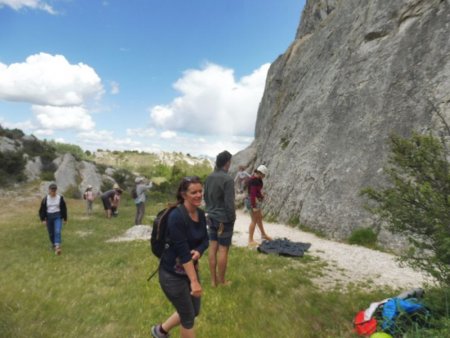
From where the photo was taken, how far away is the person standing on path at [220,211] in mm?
8484

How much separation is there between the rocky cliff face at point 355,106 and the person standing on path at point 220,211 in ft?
26.3

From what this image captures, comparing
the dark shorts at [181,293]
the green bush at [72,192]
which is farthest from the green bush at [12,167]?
the dark shorts at [181,293]

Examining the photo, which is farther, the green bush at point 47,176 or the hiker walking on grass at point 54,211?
the green bush at point 47,176

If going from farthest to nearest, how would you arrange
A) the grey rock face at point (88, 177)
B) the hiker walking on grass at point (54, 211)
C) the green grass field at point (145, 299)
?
1. the grey rock face at point (88, 177)
2. the hiker walking on grass at point (54, 211)
3. the green grass field at point (145, 299)

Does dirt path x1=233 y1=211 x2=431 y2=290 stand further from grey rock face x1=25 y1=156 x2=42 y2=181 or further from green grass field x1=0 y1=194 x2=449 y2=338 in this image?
grey rock face x1=25 y1=156 x2=42 y2=181

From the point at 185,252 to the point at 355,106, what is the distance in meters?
17.2

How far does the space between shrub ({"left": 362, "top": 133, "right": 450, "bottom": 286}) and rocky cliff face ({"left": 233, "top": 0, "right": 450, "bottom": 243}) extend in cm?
679

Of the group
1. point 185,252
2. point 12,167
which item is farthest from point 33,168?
point 185,252

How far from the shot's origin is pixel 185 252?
192 inches

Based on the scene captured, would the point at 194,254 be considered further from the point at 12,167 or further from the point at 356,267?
the point at 12,167

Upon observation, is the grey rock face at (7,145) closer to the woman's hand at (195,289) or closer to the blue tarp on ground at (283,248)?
the blue tarp on ground at (283,248)

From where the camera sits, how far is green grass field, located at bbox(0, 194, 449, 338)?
272 inches

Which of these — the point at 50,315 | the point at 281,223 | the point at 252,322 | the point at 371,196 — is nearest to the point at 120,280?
the point at 50,315

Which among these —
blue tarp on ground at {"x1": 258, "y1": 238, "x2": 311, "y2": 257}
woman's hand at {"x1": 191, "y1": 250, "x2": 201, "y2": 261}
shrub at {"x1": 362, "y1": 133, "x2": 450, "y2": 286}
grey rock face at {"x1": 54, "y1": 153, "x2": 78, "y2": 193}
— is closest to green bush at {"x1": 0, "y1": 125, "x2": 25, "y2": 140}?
grey rock face at {"x1": 54, "y1": 153, "x2": 78, "y2": 193}
